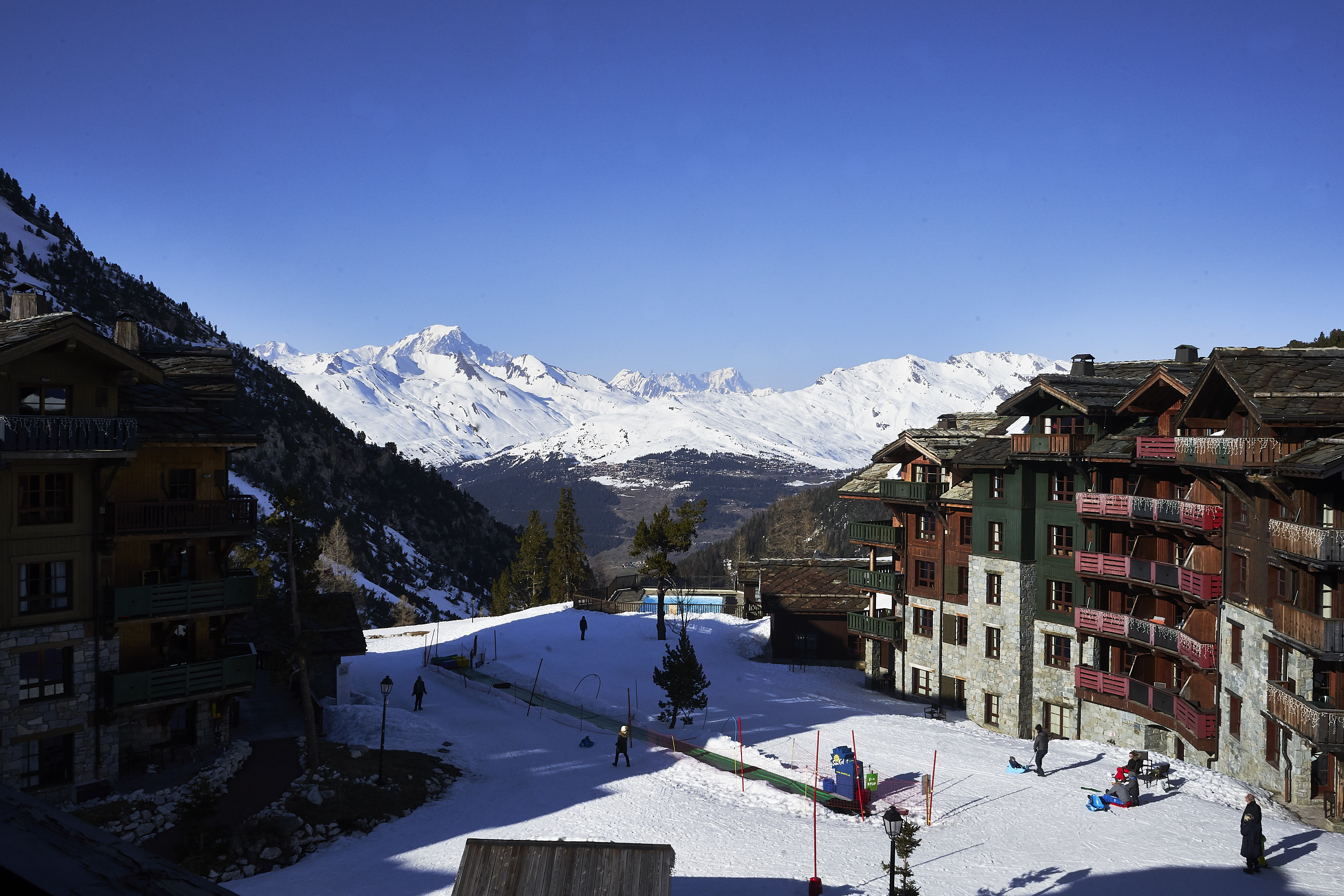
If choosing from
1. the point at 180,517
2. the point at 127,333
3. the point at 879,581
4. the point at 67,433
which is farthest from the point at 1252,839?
the point at 127,333

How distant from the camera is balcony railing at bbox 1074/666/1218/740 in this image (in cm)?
4044

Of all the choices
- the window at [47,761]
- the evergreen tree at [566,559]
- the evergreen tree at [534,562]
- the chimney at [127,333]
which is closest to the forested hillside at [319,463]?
the evergreen tree at [534,562]

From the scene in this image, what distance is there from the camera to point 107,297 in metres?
123

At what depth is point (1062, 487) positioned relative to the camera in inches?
2048

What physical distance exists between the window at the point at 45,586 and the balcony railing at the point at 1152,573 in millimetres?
44410

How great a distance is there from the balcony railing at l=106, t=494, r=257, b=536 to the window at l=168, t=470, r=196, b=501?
0.74m

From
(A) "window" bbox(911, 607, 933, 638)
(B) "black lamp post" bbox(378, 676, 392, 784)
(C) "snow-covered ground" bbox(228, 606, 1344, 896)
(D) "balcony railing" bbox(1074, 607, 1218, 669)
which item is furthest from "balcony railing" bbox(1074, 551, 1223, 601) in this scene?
(B) "black lamp post" bbox(378, 676, 392, 784)

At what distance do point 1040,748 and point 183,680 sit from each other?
3317 cm

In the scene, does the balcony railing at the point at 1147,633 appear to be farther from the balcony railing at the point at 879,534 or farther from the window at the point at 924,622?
the balcony railing at the point at 879,534

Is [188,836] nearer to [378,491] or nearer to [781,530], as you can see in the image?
[378,491]

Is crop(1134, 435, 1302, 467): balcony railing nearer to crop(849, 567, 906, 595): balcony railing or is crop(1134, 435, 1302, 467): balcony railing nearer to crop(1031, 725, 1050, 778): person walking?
crop(1031, 725, 1050, 778): person walking

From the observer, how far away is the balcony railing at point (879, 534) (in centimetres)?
6275

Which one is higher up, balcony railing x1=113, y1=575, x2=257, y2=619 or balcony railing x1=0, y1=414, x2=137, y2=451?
balcony railing x1=0, y1=414, x2=137, y2=451

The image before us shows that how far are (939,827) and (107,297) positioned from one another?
129m
